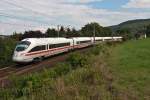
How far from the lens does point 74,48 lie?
56531 millimetres

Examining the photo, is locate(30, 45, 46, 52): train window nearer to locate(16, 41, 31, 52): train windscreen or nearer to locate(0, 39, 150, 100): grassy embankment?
locate(16, 41, 31, 52): train windscreen

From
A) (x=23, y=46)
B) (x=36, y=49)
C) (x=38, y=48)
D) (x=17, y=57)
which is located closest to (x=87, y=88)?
(x=17, y=57)

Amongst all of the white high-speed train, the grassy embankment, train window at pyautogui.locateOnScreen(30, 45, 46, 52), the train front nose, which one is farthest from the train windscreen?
the grassy embankment

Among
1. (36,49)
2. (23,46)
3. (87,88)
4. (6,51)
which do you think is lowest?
(6,51)

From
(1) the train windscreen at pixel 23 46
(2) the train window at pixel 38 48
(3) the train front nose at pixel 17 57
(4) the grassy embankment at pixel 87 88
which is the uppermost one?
(1) the train windscreen at pixel 23 46

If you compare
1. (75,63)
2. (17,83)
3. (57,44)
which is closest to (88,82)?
(17,83)

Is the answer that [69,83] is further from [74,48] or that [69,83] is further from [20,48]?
[74,48]

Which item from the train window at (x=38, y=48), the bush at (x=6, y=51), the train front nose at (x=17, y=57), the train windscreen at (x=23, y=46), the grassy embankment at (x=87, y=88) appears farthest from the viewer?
the bush at (x=6, y=51)

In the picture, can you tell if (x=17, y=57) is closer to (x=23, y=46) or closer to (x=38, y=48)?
(x=23, y=46)

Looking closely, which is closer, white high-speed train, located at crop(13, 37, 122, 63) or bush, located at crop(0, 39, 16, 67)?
white high-speed train, located at crop(13, 37, 122, 63)

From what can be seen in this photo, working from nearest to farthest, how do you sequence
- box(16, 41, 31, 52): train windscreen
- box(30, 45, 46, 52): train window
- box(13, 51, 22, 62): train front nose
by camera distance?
box(13, 51, 22, 62): train front nose < box(16, 41, 31, 52): train windscreen < box(30, 45, 46, 52): train window

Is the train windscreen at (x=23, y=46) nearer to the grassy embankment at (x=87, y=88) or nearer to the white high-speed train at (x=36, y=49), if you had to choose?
the white high-speed train at (x=36, y=49)

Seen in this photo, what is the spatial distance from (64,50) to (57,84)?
36071mm

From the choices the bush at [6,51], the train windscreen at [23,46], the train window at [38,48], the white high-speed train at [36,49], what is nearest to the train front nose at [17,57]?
the white high-speed train at [36,49]
